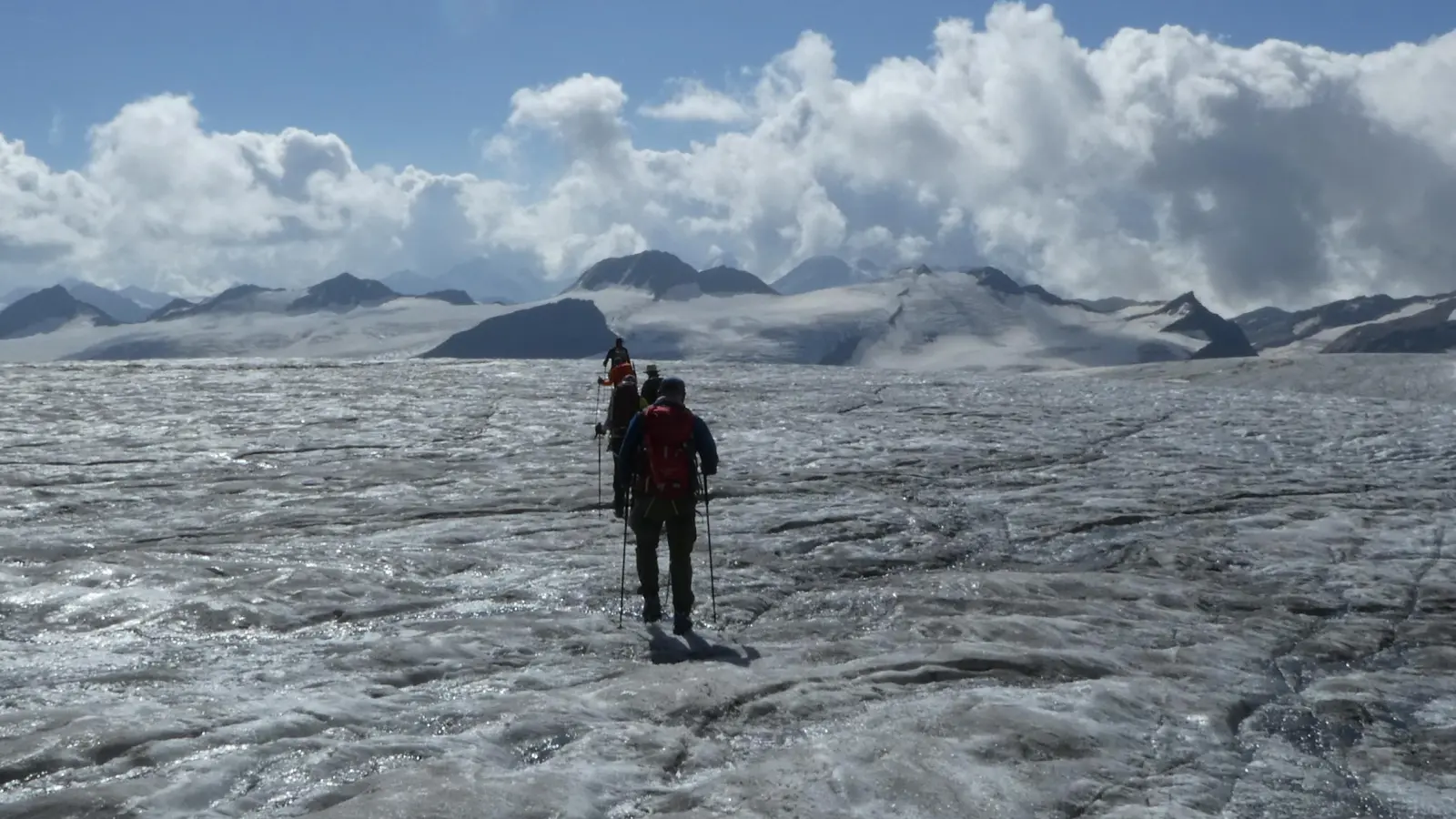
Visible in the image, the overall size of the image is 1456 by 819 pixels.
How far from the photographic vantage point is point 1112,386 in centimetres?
4019

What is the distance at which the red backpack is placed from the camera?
11.4 metres

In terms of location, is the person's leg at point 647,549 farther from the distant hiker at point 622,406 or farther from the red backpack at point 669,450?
the distant hiker at point 622,406

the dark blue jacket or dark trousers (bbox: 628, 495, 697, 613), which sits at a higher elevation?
the dark blue jacket

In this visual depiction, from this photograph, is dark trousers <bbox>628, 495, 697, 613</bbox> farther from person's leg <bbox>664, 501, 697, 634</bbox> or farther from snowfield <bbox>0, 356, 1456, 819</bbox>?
snowfield <bbox>0, 356, 1456, 819</bbox>

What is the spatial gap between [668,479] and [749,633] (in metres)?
1.67

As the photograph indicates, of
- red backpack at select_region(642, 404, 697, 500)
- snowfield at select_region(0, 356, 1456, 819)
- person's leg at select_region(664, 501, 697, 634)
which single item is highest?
red backpack at select_region(642, 404, 697, 500)

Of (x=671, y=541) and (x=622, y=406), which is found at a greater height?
(x=622, y=406)

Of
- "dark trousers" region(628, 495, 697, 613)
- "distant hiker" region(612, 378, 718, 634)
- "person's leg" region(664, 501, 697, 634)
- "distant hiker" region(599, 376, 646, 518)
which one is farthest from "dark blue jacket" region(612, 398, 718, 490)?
"distant hiker" region(599, 376, 646, 518)

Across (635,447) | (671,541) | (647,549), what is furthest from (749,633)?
(635,447)

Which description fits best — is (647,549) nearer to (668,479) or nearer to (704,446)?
(668,479)

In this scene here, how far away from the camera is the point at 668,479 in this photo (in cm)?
1134

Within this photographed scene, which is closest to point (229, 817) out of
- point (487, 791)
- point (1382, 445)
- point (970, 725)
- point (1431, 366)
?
point (487, 791)

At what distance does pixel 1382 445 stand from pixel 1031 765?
66.6ft

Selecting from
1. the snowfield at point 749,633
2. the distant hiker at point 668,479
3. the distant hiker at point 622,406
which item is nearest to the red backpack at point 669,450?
the distant hiker at point 668,479
